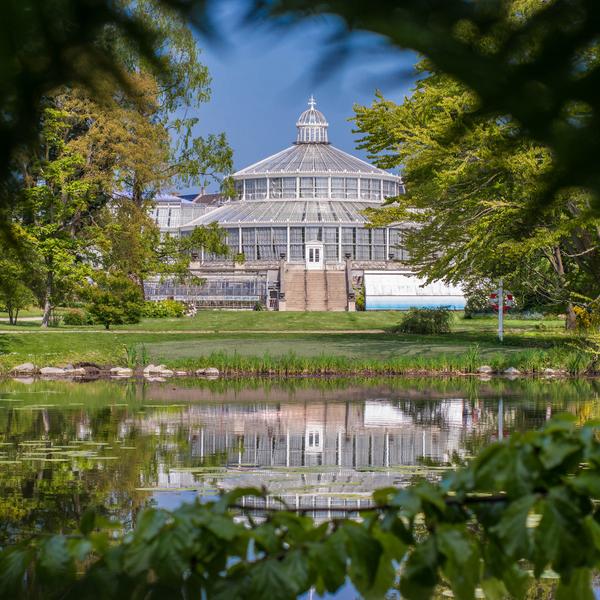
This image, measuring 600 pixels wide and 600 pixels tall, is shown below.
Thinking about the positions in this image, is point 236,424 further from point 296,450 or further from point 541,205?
point 541,205

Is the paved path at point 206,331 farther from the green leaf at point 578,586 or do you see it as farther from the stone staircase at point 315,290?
the green leaf at point 578,586

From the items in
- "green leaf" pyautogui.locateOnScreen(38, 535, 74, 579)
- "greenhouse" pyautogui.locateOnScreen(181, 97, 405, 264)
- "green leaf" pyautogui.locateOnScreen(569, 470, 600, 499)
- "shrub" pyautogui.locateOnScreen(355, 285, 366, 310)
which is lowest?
"green leaf" pyautogui.locateOnScreen(38, 535, 74, 579)

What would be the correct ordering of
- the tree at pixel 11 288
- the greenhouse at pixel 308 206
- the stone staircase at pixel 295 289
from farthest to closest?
the greenhouse at pixel 308 206 < the stone staircase at pixel 295 289 < the tree at pixel 11 288

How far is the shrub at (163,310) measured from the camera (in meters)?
42.0

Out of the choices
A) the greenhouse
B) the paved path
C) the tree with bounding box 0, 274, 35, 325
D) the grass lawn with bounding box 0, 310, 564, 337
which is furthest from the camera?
the greenhouse

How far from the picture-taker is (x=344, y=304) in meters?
53.2

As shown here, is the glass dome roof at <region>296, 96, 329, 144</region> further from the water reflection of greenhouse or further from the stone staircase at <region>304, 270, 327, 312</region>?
the water reflection of greenhouse

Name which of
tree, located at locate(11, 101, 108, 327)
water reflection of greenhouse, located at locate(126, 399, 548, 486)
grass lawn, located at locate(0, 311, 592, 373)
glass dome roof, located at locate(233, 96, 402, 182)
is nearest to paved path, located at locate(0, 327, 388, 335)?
grass lawn, located at locate(0, 311, 592, 373)

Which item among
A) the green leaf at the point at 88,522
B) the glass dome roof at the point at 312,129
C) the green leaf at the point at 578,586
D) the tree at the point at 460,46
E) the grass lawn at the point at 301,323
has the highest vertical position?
the glass dome roof at the point at 312,129

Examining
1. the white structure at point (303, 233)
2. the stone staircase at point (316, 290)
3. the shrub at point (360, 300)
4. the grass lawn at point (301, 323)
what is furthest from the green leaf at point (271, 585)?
the shrub at point (360, 300)

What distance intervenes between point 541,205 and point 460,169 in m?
19.9

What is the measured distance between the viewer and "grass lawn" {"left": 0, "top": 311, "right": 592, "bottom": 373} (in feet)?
77.9

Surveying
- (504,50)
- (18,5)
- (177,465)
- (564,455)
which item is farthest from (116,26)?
(177,465)

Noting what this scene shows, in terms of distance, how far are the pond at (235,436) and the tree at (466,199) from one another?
3183 millimetres
